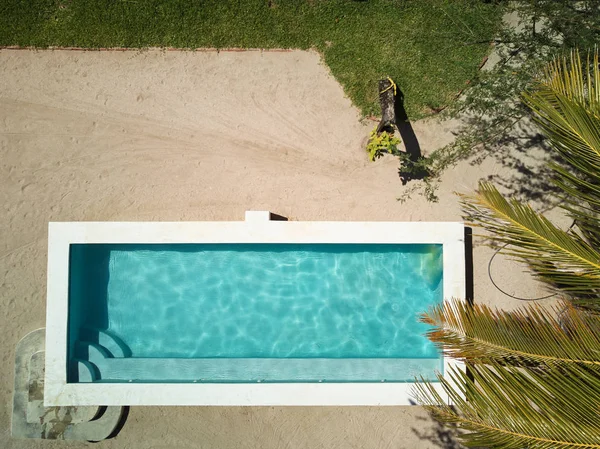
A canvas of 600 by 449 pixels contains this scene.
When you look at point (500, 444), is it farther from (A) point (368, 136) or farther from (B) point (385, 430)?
(A) point (368, 136)

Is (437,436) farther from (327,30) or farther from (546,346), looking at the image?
(327,30)

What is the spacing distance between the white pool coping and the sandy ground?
2.83ft

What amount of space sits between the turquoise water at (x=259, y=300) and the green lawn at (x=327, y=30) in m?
2.73

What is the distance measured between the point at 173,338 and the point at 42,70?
5048 mm

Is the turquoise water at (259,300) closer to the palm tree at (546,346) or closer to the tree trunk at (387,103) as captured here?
the tree trunk at (387,103)

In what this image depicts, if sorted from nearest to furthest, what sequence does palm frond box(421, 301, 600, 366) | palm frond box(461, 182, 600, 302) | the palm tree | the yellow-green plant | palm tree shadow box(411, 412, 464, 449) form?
the palm tree < palm frond box(421, 301, 600, 366) < palm frond box(461, 182, 600, 302) < the yellow-green plant < palm tree shadow box(411, 412, 464, 449)

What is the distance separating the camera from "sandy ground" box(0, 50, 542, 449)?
25.6 ft

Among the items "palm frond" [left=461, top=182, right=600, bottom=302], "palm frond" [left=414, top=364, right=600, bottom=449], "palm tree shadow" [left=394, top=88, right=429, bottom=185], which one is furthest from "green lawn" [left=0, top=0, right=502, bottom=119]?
"palm frond" [left=414, top=364, right=600, bottom=449]

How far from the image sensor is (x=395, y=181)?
7871 mm

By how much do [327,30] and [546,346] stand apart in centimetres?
586

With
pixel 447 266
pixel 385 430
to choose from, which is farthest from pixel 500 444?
pixel 385 430

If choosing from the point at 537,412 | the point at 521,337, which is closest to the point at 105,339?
the point at 521,337

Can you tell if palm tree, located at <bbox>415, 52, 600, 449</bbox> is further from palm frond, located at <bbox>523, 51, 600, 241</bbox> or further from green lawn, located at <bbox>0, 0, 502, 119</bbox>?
green lawn, located at <bbox>0, 0, 502, 119</bbox>

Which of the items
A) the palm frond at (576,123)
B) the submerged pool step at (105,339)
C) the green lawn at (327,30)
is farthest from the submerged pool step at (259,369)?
the green lawn at (327,30)
